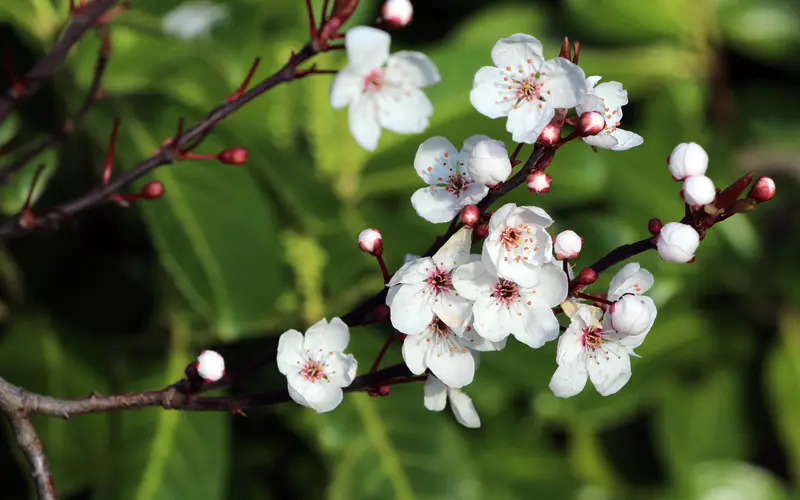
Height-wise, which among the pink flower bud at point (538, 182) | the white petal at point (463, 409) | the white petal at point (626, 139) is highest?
the pink flower bud at point (538, 182)

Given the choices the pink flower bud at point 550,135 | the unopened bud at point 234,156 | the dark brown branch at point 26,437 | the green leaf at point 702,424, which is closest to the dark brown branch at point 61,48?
the unopened bud at point 234,156

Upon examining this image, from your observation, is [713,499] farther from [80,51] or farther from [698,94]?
[80,51]

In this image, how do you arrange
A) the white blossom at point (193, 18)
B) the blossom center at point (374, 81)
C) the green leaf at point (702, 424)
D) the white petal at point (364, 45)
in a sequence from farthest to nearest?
the green leaf at point (702, 424) → the white blossom at point (193, 18) → the blossom center at point (374, 81) → the white petal at point (364, 45)

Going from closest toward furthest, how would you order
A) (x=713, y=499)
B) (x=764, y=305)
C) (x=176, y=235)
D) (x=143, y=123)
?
(x=176, y=235), (x=143, y=123), (x=713, y=499), (x=764, y=305)

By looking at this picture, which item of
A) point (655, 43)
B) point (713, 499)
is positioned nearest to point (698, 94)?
point (655, 43)

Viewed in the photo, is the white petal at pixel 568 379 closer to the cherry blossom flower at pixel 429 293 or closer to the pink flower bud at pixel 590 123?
the cherry blossom flower at pixel 429 293

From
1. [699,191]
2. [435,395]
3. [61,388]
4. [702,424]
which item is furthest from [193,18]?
[702,424]

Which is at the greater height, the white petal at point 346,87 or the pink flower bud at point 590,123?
the white petal at point 346,87
